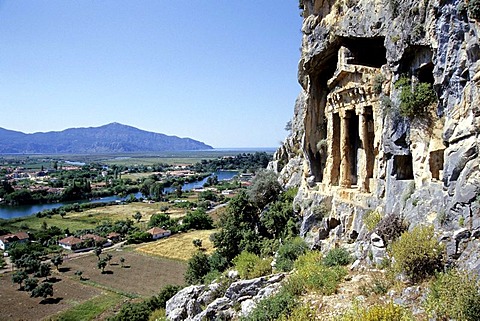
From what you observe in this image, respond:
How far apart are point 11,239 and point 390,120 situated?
63262 millimetres

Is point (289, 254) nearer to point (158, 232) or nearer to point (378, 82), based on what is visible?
point (378, 82)

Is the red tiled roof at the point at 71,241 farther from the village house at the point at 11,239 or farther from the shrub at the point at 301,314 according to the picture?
the shrub at the point at 301,314

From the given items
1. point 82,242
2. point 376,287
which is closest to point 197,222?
point 82,242

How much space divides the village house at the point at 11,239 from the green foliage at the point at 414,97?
6283 centimetres

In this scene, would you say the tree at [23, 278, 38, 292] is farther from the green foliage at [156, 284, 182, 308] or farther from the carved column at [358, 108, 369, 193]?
the carved column at [358, 108, 369, 193]

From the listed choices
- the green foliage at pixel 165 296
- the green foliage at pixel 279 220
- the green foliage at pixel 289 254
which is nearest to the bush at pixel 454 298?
the green foliage at pixel 289 254

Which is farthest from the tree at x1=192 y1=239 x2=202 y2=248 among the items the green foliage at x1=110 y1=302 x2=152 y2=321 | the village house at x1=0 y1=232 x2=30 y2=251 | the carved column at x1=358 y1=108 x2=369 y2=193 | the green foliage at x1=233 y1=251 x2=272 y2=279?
the carved column at x1=358 y1=108 x2=369 y2=193

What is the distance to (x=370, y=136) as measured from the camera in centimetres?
1875

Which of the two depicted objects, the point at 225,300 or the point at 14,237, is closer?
the point at 225,300

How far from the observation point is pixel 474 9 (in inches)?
383

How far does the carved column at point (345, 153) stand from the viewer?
19891 mm

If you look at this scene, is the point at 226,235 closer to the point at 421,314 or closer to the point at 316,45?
the point at 316,45

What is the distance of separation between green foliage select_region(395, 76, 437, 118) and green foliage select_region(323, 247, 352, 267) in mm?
5869

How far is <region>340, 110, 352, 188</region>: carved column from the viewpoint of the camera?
65.3 feet
